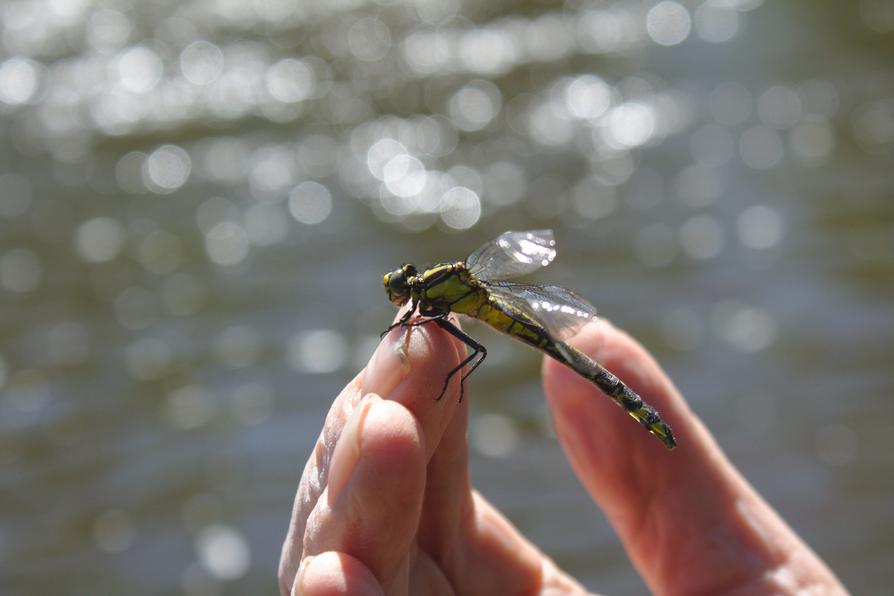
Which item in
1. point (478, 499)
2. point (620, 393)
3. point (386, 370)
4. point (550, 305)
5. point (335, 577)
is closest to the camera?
point (335, 577)

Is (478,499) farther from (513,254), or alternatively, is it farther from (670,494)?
(513,254)

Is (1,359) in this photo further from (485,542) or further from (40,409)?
(485,542)

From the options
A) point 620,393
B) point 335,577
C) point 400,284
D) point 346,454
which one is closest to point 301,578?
point 335,577

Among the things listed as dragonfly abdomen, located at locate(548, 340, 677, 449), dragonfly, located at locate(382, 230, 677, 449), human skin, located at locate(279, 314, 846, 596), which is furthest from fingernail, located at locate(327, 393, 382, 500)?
dragonfly abdomen, located at locate(548, 340, 677, 449)

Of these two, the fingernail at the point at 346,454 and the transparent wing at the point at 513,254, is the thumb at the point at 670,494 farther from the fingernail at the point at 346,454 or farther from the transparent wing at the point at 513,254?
the fingernail at the point at 346,454

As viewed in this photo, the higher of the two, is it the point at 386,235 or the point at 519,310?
the point at 386,235

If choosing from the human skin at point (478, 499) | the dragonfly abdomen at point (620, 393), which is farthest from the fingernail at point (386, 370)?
the dragonfly abdomen at point (620, 393)
